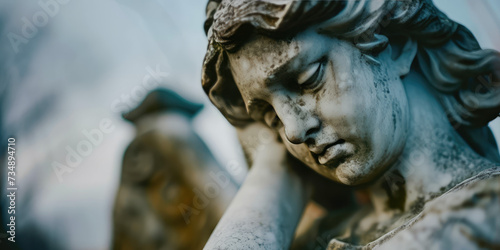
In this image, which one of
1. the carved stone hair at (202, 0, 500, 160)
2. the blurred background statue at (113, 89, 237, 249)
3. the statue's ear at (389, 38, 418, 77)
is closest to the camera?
the carved stone hair at (202, 0, 500, 160)

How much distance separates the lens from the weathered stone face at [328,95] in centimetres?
106

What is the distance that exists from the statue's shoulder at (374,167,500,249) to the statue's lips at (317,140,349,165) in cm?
30

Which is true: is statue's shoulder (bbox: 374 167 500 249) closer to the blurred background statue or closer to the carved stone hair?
the carved stone hair

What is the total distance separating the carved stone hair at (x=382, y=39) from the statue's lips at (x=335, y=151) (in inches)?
9.8

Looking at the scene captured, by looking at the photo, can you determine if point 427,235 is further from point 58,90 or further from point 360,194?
point 58,90

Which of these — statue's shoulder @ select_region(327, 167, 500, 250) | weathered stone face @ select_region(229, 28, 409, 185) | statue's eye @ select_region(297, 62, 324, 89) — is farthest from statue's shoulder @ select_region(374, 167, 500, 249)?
statue's eye @ select_region(297, 62, 324, 89)

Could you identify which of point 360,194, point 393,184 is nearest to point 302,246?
point 360,194

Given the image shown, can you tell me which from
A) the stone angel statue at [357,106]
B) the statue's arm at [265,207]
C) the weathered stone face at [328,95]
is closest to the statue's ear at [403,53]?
the stone angel statue at [357,106]

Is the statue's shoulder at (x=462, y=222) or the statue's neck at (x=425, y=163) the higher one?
the statue's shoulder at (x=462, y=222)

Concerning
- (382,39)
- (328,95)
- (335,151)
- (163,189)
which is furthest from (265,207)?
(163,189)

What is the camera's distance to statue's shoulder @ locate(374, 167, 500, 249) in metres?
0.73

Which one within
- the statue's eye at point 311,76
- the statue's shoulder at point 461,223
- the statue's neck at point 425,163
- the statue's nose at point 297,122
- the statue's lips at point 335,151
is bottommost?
the statue's neck at point 425,163

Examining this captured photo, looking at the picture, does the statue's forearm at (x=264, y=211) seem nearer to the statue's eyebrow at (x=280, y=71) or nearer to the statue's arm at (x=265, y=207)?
the statue's arm at (x=265, y=207)

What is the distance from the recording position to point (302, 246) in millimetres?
1448
